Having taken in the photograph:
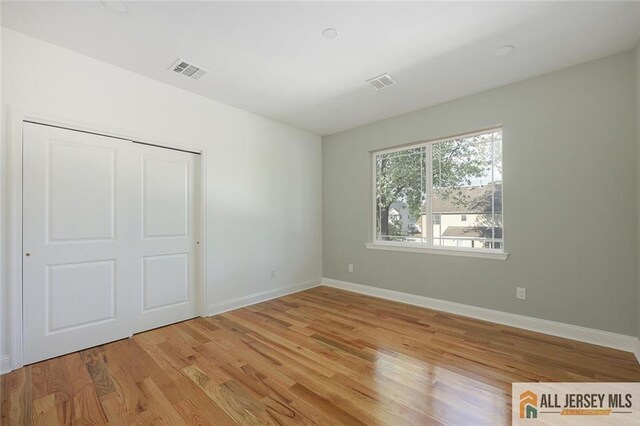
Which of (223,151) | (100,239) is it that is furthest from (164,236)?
(223,151)

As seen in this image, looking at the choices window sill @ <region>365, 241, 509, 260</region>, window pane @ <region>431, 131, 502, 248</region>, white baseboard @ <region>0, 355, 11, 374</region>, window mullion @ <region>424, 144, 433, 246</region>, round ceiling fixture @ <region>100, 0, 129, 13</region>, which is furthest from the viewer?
window mullion @ <region>424, 144, 433, 246</region>

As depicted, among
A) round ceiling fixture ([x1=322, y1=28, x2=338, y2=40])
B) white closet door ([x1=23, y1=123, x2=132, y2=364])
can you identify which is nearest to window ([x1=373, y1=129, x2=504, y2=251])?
round ceiling fixture ([x1=322, y1=28, x2=338, y2=40])

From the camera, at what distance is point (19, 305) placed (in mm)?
2334

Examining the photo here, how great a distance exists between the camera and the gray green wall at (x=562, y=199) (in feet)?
8.64

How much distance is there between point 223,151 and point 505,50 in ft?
11.0

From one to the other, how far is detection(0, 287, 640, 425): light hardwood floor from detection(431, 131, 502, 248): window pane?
3.49ft

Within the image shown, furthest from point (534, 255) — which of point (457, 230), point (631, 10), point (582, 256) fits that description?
point (631, 10)

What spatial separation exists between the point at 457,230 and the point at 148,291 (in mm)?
3894

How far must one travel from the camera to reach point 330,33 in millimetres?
2389

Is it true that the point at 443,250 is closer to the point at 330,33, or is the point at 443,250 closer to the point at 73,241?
the point at 330,33

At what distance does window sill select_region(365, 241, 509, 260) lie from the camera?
334 centimetres

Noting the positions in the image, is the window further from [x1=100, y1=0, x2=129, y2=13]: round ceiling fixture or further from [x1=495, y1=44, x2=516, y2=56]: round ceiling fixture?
[x1=100, y1=0, x2=129, y2=13]: round ceiling fixture

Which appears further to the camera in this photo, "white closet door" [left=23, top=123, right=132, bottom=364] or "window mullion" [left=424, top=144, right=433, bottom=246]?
"window mullion" [left=424, top=144, right=433, bottom=246]

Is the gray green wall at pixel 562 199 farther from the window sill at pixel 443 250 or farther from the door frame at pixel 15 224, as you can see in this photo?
the door frame at pixel 15 224
